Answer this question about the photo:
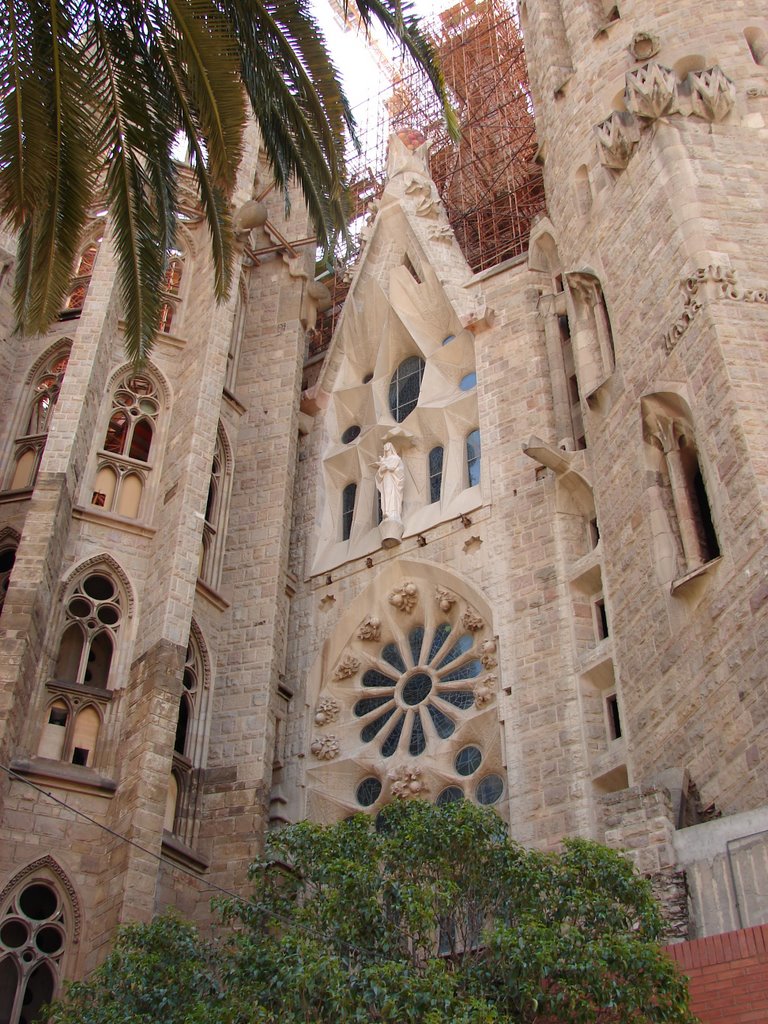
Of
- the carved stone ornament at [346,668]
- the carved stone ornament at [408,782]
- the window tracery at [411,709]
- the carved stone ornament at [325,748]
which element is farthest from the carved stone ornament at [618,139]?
the carved stone ornament at [325,748]

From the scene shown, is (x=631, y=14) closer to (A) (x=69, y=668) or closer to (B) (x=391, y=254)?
(B) (x=391, y=254)

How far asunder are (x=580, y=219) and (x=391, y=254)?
5362mm

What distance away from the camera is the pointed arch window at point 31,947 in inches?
514

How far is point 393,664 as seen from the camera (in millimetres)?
17953

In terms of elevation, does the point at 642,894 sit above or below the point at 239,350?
below

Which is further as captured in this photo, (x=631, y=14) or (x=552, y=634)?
(x=631, y=14)

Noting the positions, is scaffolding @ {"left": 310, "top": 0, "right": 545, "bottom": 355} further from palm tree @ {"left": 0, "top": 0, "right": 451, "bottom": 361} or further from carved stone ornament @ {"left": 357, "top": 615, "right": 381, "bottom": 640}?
palm tree @ {"left": 0, "top": 0, "right": 451, "bottom": 361}

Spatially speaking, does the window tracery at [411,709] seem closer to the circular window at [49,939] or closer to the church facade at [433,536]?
the church facade at [433,536]

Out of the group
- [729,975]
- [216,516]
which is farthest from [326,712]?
[729,975]

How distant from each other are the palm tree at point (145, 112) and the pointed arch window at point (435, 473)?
337 inches

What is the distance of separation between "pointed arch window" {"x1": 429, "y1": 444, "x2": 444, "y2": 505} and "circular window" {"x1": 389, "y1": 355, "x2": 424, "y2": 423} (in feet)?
3.02

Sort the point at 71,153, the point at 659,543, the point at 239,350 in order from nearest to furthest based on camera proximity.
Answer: the point at 71,153 < the point at 659,543 < the point at 239,350

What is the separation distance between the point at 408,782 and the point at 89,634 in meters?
4.31

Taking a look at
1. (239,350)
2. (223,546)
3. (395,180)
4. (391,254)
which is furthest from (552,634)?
(395,180)
